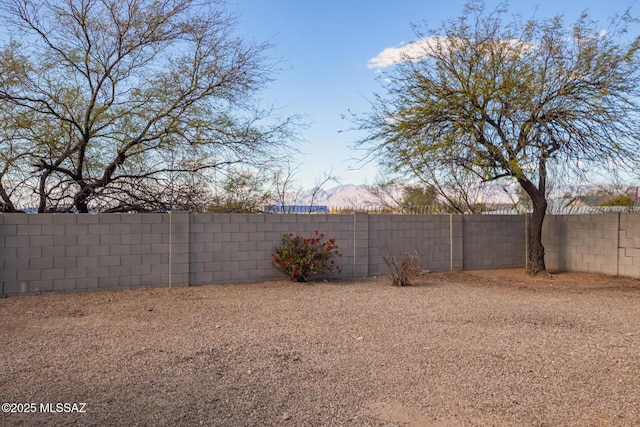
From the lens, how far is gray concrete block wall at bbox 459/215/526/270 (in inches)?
536

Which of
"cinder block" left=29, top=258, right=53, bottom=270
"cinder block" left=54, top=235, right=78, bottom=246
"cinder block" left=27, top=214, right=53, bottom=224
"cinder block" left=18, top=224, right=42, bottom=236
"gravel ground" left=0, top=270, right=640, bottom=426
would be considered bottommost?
"gravel ground" left=0, top=270, right=640, bottom=426

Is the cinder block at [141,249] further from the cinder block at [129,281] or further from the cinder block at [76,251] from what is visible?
the cinder block at [76,251]

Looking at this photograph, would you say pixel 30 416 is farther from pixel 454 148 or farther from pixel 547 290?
pixel 454 148

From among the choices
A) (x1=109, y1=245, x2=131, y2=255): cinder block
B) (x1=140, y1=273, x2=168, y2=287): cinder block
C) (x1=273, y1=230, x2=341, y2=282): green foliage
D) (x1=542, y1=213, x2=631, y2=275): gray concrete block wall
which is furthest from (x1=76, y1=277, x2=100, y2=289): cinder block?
(x1=542, y1=213, x2=631, y2=275): gray concrete block wall

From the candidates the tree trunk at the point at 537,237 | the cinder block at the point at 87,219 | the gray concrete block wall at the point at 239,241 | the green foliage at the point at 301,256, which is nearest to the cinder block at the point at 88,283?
the cinder block at the point at 87,219

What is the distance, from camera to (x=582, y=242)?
13.2m

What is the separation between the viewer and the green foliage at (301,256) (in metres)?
10.7

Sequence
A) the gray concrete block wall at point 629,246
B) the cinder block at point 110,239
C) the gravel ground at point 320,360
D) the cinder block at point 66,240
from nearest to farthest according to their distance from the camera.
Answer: the gravel ground at point 320,360 < the cinder block at point 66,240 < the cinder block at point 110,239 < the gray concrete block wall at point 629,246

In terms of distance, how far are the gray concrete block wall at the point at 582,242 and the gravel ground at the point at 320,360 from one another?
4204mm

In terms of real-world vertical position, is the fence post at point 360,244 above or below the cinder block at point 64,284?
above

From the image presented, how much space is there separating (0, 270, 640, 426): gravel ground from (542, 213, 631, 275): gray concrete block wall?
13.8 feet

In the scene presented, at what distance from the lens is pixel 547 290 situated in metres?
10.4

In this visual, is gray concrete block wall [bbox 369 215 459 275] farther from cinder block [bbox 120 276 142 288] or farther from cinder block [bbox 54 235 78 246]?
cinder block [bbox 54 235 78 246]

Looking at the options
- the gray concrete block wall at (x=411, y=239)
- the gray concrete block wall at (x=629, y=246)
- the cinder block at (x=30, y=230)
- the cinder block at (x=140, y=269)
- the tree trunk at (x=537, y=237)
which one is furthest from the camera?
the tree trunk at (x=537, y=237)
